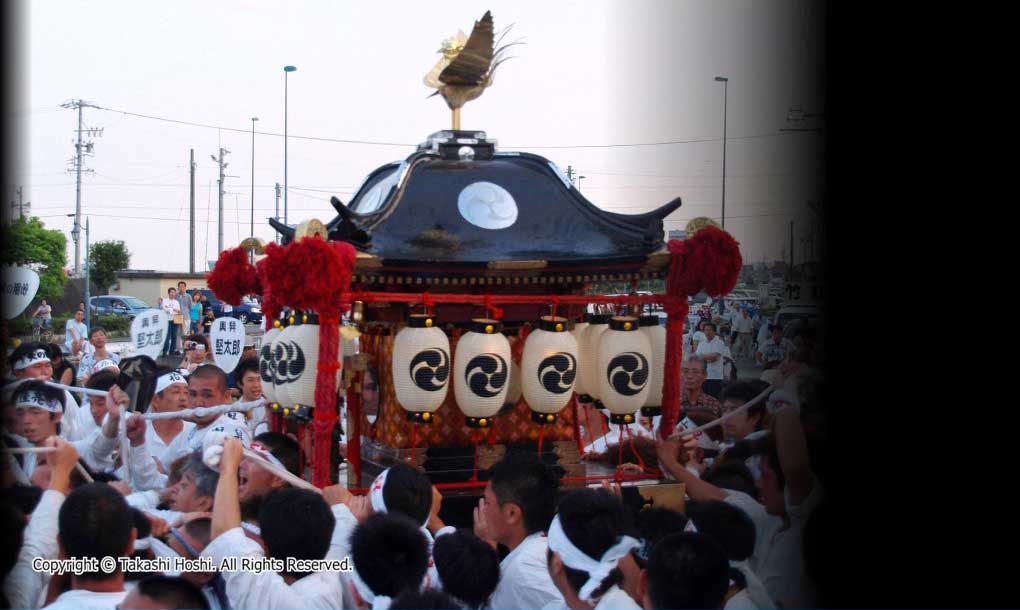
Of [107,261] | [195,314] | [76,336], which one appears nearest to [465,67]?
[76,336]

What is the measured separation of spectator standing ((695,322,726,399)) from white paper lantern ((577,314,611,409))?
14.9ft

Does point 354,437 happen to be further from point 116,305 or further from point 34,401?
point 116,305

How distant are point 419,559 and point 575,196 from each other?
2.88 meters

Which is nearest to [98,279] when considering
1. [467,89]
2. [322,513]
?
[467,89]

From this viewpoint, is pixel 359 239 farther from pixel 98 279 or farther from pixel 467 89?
pixel 98 279

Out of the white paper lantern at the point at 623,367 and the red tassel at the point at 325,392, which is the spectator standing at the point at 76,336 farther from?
the white paper lantern at the point at 623,367

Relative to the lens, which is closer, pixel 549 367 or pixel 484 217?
pixel 549 367

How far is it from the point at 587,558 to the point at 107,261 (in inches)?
1123

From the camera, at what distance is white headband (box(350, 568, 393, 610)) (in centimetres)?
305

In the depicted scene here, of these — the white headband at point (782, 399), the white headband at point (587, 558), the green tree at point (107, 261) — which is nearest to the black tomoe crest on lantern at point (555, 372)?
the white headband at point (782, 399)

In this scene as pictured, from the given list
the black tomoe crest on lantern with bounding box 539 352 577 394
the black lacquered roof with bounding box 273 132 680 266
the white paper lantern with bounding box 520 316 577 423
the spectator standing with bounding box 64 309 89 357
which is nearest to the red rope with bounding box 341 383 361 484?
the black lacquered roof with bounding box 273 132 680 266

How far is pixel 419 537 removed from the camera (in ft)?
10.1

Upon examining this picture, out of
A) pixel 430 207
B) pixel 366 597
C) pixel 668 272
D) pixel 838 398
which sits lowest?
pixel 366 597

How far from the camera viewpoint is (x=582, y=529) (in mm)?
3227
